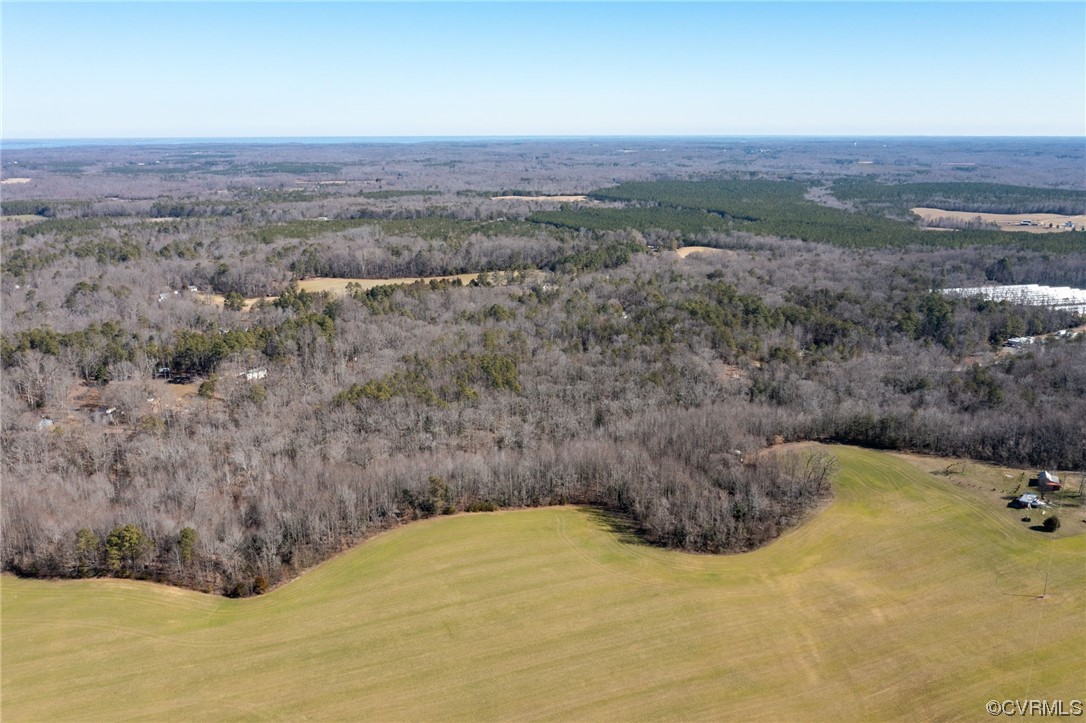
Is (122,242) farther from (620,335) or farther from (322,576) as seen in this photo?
(322,576)


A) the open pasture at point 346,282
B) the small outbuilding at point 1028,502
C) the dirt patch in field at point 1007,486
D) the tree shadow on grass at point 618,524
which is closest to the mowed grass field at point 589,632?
the tree shadow on grass at point 618,524

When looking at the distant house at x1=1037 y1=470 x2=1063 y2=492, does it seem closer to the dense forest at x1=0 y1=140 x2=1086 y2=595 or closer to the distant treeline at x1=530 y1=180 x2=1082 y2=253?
the dense forest at x1=0 y1=140 x2=1086 y2=595

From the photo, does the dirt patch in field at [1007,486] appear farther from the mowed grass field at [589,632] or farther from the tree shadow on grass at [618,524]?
the tree shadow on grass at [618,524]

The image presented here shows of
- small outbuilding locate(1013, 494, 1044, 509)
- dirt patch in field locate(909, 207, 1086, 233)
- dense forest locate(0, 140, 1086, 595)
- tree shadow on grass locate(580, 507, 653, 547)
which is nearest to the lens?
dense forest locate(0, 140, 1086, 595)

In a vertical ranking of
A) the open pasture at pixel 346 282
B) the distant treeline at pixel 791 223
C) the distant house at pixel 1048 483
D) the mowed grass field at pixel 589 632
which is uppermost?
the distant treeline at pixel 791 223

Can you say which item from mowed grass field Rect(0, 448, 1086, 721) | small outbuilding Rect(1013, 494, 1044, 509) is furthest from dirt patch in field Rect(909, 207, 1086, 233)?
mowed grass field Rect(0, 448, 1086, 721)

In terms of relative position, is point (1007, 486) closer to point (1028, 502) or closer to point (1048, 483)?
point (1048, 483)
